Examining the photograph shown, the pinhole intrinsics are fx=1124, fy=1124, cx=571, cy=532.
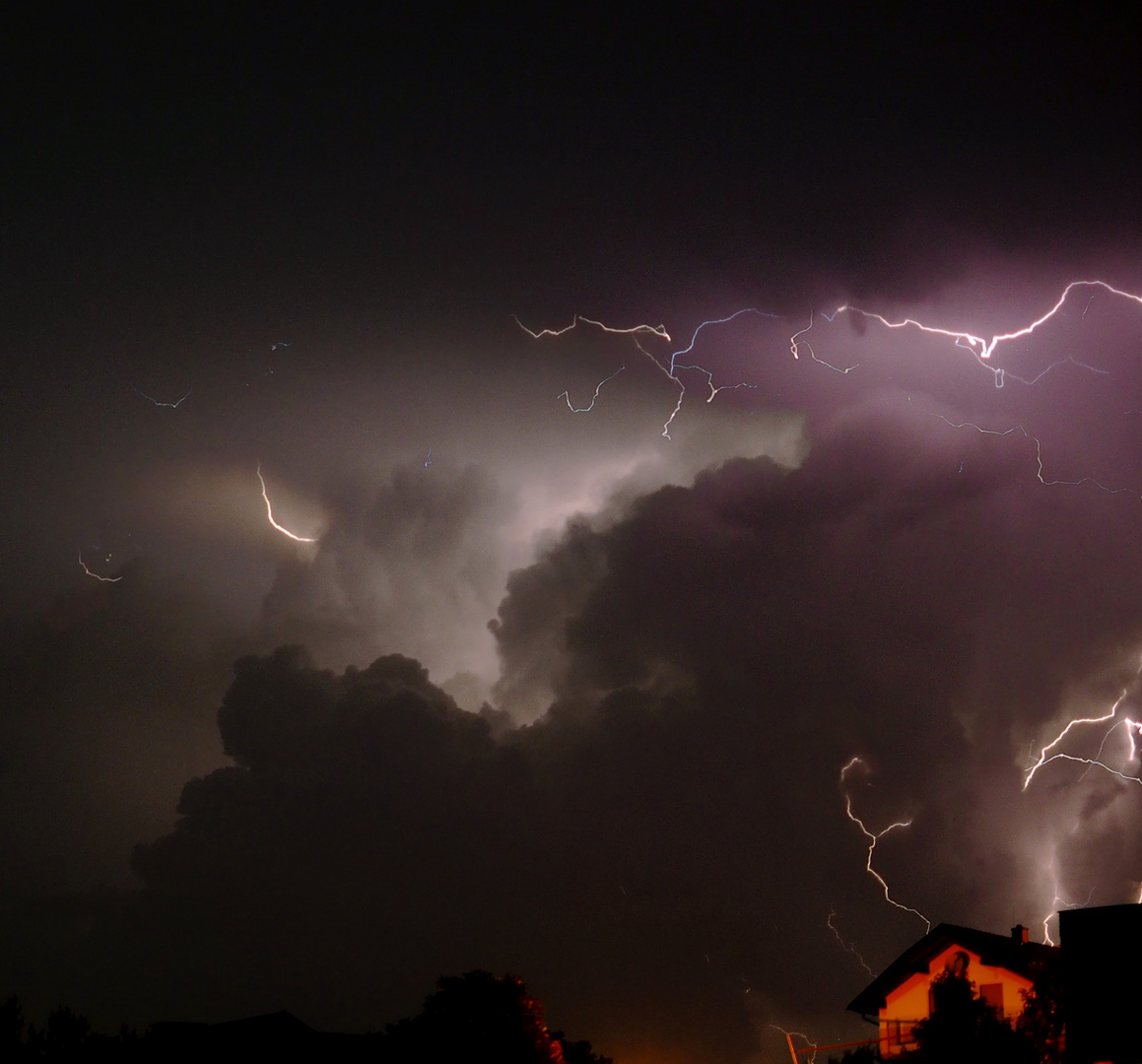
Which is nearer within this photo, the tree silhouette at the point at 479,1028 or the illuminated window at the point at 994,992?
the tree silhouette at the point at 479,1028

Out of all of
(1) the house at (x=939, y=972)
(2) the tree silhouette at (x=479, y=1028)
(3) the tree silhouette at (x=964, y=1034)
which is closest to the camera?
(3) the tree silhouette at (x=964, y=1034)

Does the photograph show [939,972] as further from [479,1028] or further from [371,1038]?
[371,1038]

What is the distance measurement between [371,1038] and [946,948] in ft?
46.7

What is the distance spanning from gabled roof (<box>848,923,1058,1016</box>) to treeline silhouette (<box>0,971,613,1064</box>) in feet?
22.4

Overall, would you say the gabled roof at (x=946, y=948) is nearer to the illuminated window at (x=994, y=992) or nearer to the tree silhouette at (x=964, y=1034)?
the illuminated window at (x=994, y=992)

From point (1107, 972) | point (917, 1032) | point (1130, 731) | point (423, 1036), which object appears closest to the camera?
point (1107, 972)

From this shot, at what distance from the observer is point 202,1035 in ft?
90.0

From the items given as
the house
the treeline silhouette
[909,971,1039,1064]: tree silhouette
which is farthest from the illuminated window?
the treeline silhouette

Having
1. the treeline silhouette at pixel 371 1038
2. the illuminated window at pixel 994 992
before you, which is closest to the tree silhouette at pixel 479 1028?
the treeline silhouette at pixel 371 1038

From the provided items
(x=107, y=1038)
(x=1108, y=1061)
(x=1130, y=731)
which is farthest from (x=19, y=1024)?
(x=1130, y=731)

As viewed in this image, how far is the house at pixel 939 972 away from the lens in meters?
21.2

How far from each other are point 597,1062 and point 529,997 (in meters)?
9.05

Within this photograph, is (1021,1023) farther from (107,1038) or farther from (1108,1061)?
(107,1038)

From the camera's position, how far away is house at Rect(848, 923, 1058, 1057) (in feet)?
69.5
